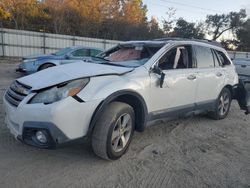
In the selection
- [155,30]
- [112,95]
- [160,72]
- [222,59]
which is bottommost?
[112,95]

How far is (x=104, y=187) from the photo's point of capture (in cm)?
287

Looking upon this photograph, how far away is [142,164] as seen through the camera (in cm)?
345

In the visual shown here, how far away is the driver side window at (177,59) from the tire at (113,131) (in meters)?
1.08

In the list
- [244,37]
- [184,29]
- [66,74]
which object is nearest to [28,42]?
[66,74]

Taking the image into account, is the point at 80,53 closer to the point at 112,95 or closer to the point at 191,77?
the point at 191,77

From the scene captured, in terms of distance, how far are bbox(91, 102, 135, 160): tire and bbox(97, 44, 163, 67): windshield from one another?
0.82 m

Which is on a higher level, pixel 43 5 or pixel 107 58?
pixel 43 5

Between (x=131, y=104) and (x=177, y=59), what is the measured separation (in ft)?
4.32

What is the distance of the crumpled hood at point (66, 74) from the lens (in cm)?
316

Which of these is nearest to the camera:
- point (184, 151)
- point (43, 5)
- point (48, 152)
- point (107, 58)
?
point (48, 152)

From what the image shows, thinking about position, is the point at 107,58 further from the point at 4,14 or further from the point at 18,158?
the point at 4,14

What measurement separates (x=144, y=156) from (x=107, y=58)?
1888mm

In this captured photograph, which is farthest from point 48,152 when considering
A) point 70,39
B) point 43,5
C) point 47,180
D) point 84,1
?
point 84,1

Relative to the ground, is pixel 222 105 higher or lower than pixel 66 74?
lower
